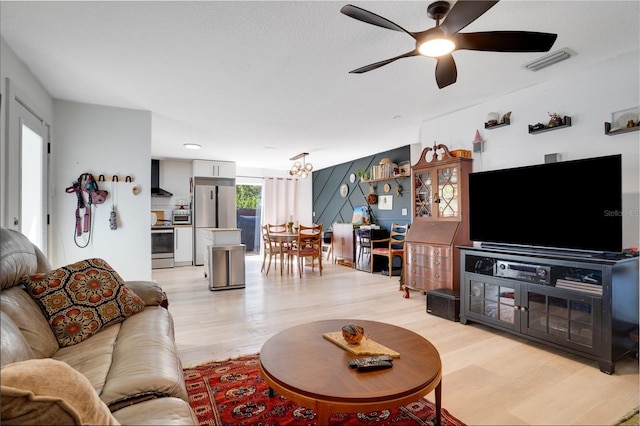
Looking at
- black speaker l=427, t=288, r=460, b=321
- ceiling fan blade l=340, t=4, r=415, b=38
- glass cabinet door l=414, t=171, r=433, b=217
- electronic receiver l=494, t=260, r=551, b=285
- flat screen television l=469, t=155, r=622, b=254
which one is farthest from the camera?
glass cabinet door l=414, t=171, r=433, b=217

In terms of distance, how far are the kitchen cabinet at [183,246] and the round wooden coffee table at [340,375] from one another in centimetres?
588

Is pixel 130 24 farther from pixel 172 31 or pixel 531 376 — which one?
pixel 531 376

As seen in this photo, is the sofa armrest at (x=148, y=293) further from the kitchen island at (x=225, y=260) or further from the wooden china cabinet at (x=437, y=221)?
the wooden china cabinet at (x=437, y=221)

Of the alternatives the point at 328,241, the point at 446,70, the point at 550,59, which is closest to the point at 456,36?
the point at 446,70

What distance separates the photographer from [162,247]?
686 cm

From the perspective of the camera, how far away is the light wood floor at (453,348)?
6.19ft

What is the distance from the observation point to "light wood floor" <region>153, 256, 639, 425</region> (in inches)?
74.3

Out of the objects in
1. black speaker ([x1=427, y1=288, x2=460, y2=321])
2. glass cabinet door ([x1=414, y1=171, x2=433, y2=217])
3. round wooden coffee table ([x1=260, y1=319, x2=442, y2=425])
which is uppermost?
glass cabinet door ([x1=414, y1=171, x2=433, y2=217])

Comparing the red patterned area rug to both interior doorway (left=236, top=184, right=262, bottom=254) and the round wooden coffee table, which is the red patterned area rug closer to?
the round wooden coffee table

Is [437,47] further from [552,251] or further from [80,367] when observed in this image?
[80,367]

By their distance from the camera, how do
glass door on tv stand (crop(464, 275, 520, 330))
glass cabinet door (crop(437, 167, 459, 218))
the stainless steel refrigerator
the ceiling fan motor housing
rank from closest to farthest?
the ceiling fan motor housing < glass door on tv stand (crop(464, 275, 520, 330)) < glass cabinet door (crop(437, 167, 459, 218)) < the stainless steel refrigerator

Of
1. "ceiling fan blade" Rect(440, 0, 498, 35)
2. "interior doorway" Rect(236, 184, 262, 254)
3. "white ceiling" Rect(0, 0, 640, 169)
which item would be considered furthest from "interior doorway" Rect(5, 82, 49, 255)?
"interior doorway" Rect(236, 184, 262, 254)

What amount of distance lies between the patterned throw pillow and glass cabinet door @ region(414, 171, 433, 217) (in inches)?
137

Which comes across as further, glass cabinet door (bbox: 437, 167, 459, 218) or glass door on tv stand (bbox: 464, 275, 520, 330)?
glass cabinet door (bbox: 437, 167, 459, 218)
